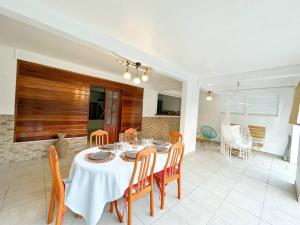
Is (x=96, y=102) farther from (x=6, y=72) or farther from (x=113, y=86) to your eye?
(x=6, y=72)

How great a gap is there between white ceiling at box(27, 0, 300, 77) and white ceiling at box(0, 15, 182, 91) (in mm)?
721

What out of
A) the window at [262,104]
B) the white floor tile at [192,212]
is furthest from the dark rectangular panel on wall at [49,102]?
the window at [262,104]

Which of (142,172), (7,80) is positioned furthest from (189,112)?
(7,80)

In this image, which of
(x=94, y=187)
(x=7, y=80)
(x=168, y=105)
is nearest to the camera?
(x=94, y=187)

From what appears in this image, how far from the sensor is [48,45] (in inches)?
102

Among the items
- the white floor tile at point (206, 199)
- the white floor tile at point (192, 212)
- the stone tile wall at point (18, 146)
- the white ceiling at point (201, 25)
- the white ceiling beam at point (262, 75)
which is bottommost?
the white floor tile at point (192, 212)

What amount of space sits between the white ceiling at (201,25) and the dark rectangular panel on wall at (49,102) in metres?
2.07

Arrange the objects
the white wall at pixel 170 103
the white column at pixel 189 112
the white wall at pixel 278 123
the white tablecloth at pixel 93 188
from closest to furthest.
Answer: the white tablecloth at pixel 93 188 → the white column at pixel 189 112 → the white wall at pixel 278 123 → the white wall at pixel 170 103

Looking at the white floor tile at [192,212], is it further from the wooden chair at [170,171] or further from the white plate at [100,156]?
the white plate at [100,156]

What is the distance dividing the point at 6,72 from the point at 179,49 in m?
3.49

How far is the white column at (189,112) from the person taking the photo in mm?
3906

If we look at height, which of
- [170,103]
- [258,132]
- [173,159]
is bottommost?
[173,159]

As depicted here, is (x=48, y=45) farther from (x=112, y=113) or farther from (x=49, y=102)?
(x=112, y=113)

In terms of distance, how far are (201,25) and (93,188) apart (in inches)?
89.0
